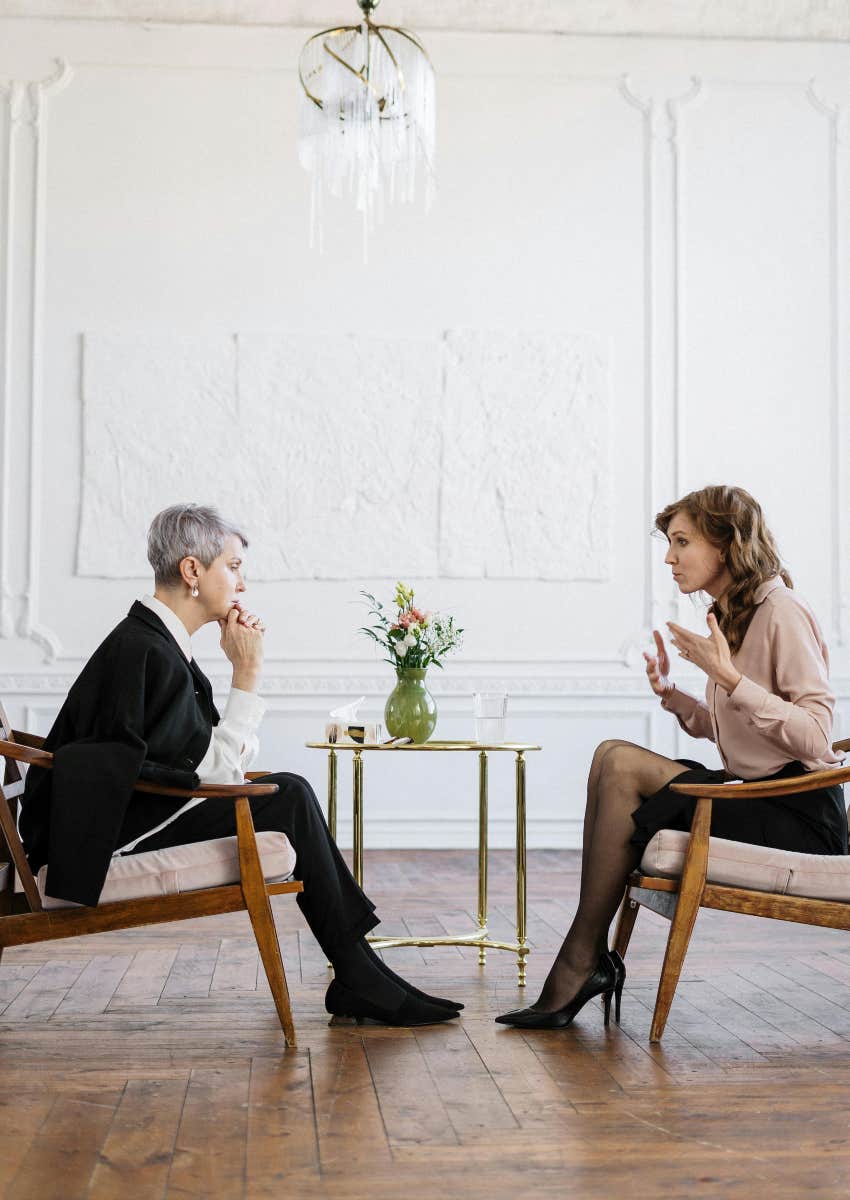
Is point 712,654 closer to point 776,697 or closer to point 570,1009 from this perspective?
point 776,697

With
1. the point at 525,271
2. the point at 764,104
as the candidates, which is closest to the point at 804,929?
the point at 525,271

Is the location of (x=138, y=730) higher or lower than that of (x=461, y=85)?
lower

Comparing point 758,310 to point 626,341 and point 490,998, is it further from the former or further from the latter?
point 490,998

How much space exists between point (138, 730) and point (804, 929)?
244 centimetres

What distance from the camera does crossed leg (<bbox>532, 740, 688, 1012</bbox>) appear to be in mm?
2867

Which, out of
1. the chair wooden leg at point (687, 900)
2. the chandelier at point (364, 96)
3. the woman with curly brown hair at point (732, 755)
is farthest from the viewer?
the chandelier at point (364, 96)

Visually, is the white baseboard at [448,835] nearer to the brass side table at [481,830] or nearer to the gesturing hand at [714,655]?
the brass side table at [481,830]

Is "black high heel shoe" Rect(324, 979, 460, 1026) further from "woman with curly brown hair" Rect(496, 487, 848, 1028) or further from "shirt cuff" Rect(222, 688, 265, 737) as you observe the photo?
"shirt cuff" Rect(222, 688, 265, 737)

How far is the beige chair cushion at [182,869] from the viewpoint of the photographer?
2672mm

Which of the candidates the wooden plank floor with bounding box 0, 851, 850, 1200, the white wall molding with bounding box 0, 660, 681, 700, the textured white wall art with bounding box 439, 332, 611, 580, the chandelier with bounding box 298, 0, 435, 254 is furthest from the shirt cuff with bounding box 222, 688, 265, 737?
the textured white wall art with bounding box 439, 332, 611, 580

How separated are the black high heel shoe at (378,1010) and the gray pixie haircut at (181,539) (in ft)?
3.35

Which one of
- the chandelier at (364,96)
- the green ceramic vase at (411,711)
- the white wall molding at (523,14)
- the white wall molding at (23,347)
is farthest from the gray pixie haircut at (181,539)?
the white wall molding at (523,14)

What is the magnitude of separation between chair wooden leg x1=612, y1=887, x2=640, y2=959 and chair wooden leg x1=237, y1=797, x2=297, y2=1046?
889mm

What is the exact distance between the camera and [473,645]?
20.6 feet
